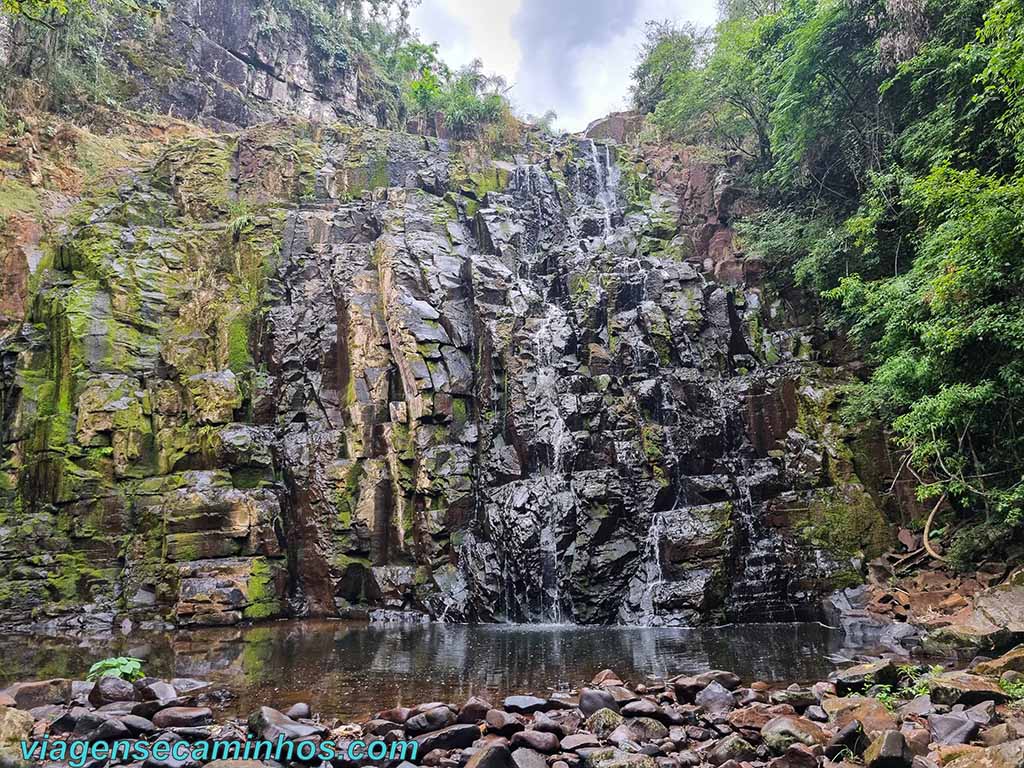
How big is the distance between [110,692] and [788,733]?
6790mm

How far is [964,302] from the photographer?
12570 mm

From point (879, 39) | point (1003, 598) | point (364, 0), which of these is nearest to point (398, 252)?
point (879, 39)

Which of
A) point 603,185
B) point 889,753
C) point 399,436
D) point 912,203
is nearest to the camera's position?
point 889,753

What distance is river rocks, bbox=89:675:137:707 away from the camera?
6855 mm

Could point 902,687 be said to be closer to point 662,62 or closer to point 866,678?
point 866,678

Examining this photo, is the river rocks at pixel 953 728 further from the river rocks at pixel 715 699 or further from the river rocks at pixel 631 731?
the river rocks at pixel 715 699

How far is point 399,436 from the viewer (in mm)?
19000

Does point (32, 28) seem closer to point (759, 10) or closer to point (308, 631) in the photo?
point (308, 631)

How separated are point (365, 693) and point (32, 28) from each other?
107 ft

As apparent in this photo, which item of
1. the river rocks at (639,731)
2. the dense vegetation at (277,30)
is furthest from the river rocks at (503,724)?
the dense vegetation at (277,30)

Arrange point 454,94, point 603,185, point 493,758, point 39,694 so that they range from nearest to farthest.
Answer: point 493,758, point 39,694, point 603,185, point 454,94

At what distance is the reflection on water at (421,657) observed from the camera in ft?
27.6

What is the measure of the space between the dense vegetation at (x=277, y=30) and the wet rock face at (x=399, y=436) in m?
8.61

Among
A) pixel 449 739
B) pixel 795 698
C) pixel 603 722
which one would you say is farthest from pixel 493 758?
pixel 795 698
